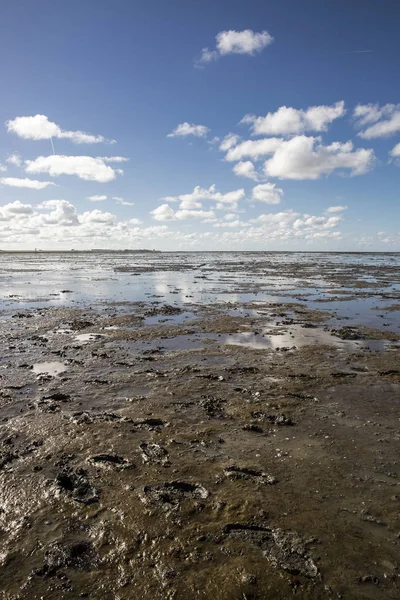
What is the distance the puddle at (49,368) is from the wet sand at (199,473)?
9 cm

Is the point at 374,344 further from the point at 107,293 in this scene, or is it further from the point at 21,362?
the point at 107,293

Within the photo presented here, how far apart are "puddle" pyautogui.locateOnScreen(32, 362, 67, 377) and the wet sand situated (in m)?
0.09

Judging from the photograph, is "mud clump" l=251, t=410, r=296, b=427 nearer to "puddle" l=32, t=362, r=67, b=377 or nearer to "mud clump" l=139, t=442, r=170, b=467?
"mud clump" l=139, t=442, r=170, b=467

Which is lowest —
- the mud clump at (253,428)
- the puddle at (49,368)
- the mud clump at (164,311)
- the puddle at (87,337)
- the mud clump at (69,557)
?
the mud clump at (69,557)

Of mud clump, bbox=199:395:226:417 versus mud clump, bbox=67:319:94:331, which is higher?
mud clump, bbox=67:319:94:331

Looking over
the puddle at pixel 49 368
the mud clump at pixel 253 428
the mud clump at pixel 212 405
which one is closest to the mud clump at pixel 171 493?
the mud clump at pixel 253 428

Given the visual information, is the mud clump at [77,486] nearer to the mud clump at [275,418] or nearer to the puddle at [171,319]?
the mud clump at [275,418]

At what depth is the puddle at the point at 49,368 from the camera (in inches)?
405

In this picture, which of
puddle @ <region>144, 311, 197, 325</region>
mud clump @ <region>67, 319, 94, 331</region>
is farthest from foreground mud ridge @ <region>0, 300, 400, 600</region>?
puddle @ <region>144, 311, 197, 325</region>

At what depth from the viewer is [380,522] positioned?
4602 millimetres

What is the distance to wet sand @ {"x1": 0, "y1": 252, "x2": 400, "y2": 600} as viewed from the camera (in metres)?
3.88

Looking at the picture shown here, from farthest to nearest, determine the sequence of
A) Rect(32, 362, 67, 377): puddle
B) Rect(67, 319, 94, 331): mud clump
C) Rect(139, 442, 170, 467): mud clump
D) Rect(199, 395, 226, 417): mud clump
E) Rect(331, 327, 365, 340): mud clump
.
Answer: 1. Rect(67, 319, 94, 331): mud clump
2. Rect(331, 327, 365, 340): mud clump
3. Rect(32, 362, 67, 377): puddle
4. Rect(199, 395, 226, 417): mud clump
5. Rect(139, 442, 170, 467): mud clump

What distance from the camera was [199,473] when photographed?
5.63 meters

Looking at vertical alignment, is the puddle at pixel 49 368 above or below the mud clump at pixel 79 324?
below
